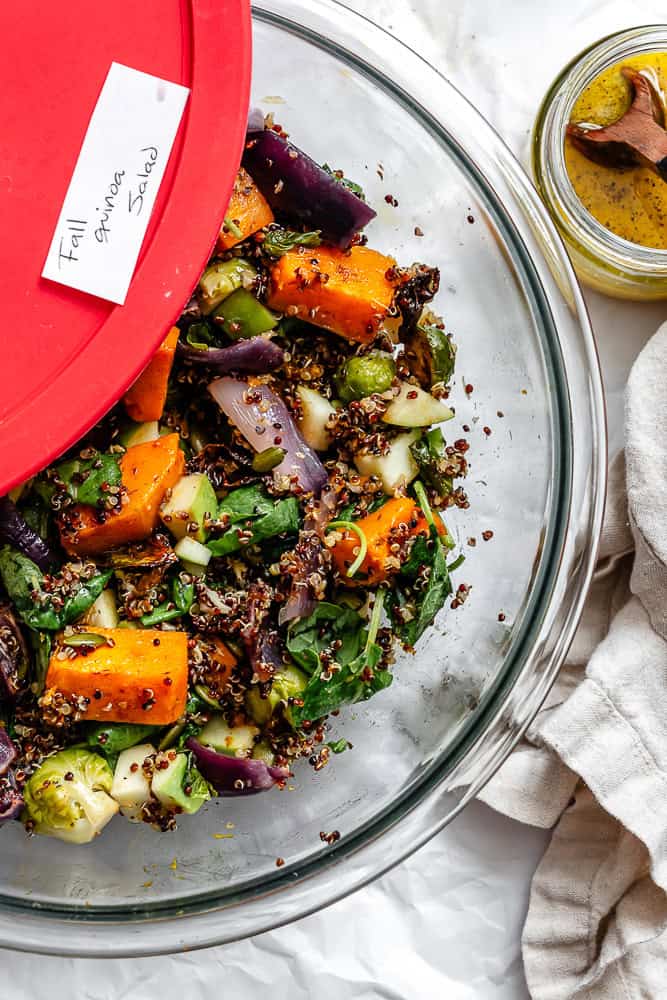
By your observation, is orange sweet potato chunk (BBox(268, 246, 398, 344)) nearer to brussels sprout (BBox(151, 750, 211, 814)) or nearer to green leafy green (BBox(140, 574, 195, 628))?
green leafy green (BBox(140, 574, 195, 628))

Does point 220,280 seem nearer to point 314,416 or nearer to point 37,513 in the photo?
point 314,416

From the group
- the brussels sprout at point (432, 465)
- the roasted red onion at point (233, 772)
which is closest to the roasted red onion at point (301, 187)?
the brussels sprout at point (432, 465)

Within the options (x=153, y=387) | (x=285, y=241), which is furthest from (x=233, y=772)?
(x=285, y=241)

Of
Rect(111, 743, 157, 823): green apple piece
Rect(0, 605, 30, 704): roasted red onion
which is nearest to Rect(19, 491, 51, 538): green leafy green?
Rect(0, 605, 30, 704): roasted red onion

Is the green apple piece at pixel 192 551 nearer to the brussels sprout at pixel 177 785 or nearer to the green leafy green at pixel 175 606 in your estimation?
the green leafy green at pixel 175 606

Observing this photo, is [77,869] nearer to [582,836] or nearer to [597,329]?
[582,836]

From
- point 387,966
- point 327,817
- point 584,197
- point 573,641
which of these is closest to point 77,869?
point 327,817
